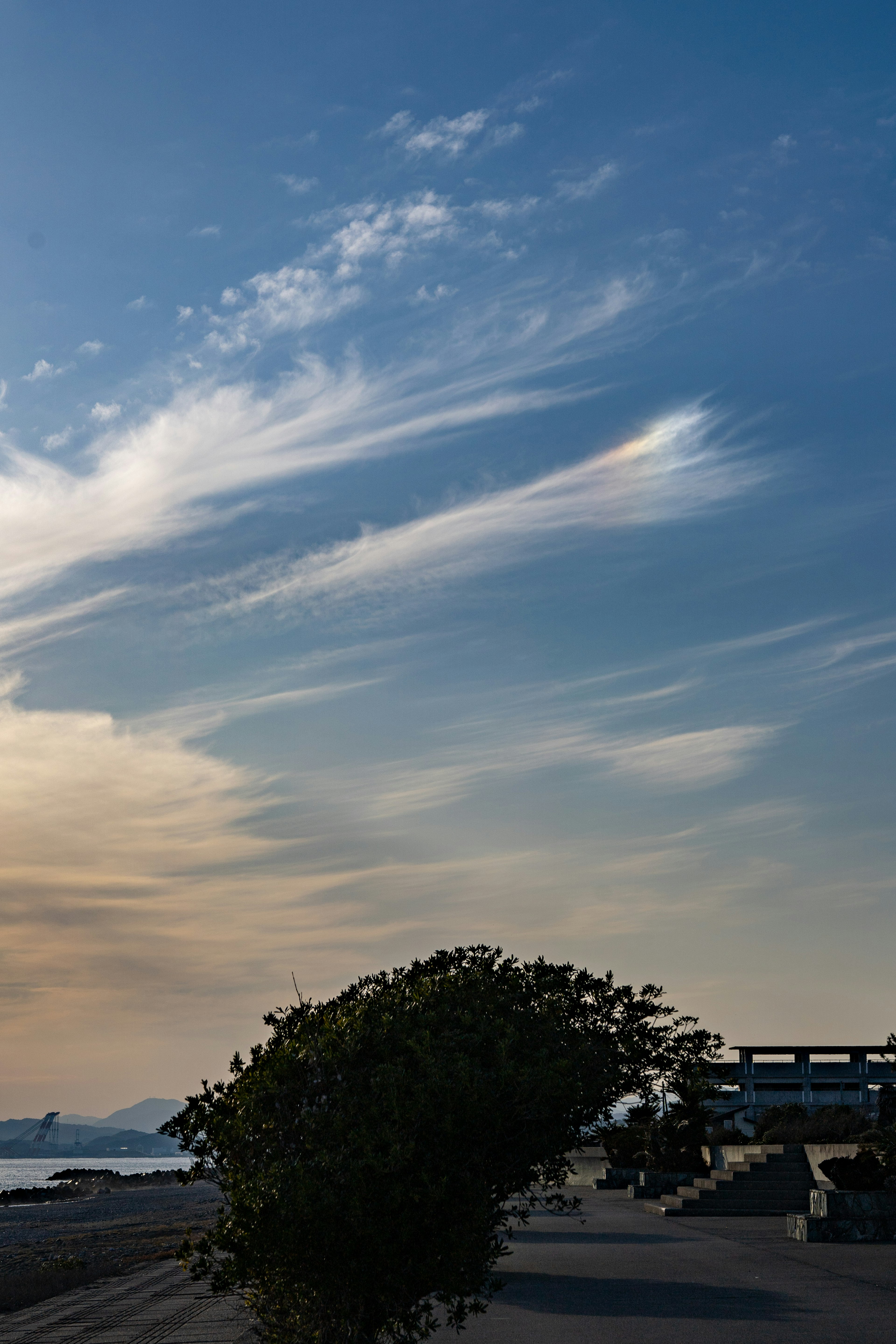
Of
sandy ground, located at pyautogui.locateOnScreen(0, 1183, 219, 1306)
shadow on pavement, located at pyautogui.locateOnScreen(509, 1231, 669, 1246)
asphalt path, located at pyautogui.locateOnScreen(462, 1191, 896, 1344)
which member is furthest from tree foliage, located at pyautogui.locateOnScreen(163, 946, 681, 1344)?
shadow on pavement, located at pyautogui.locateOnScreen(509, 1231, 669, 1246)

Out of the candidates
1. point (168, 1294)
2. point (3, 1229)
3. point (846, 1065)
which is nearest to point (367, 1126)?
point (168, 1294)

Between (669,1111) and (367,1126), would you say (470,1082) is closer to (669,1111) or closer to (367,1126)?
(367,1126)

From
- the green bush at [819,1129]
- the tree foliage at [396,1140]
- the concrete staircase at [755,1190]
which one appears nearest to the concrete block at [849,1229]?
the concrete staircase at [755,1190]

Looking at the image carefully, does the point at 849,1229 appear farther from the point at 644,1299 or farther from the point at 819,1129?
the point at 819,1129

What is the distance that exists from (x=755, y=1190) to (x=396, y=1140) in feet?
79.5

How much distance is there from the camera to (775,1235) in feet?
71.8

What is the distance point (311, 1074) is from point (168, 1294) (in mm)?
11179

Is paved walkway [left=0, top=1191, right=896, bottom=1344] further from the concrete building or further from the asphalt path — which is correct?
the concrete building

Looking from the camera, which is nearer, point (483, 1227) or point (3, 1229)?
point (483, 1227)

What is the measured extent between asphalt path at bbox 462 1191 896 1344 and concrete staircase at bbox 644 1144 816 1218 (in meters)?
4.24

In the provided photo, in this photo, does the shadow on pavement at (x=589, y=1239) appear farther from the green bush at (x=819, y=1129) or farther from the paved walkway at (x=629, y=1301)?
the green bush at (x=819, y=1129)

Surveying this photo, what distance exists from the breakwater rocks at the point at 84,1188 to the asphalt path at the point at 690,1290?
60972mm

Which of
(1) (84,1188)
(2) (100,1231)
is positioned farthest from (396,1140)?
(1) (84,1188)

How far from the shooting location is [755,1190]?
27.9 meters
